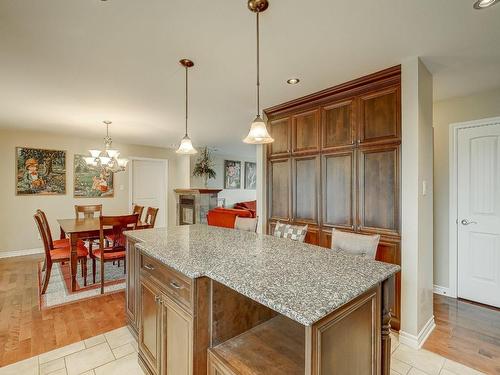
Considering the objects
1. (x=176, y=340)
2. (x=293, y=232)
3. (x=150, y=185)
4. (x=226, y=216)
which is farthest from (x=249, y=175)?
(x=176, y=340)

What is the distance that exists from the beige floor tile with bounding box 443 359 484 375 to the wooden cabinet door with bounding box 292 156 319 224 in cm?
159

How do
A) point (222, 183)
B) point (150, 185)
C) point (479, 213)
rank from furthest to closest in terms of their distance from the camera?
1. point (222, 183)
2. point (150, 185)
3. point (479, 213)

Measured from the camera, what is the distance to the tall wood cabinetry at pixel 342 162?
2381mm

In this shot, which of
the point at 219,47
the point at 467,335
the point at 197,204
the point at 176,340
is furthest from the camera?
the point at 197,204

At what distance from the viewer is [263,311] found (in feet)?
4.61

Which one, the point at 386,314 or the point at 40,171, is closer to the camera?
the point at 386,314

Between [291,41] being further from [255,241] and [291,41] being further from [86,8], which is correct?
[255,241]

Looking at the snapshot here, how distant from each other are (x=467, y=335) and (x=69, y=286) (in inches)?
174

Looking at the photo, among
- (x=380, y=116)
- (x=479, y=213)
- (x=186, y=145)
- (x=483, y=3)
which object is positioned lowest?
(x=479, y=213)

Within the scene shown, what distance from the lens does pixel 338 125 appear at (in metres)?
2.81

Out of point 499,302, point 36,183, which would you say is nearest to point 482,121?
point 499,302

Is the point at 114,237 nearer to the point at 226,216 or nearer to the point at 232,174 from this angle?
the point at 226,216

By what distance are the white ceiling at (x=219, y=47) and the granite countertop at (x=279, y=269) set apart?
154 cm

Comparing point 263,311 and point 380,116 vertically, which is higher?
point 380,116
